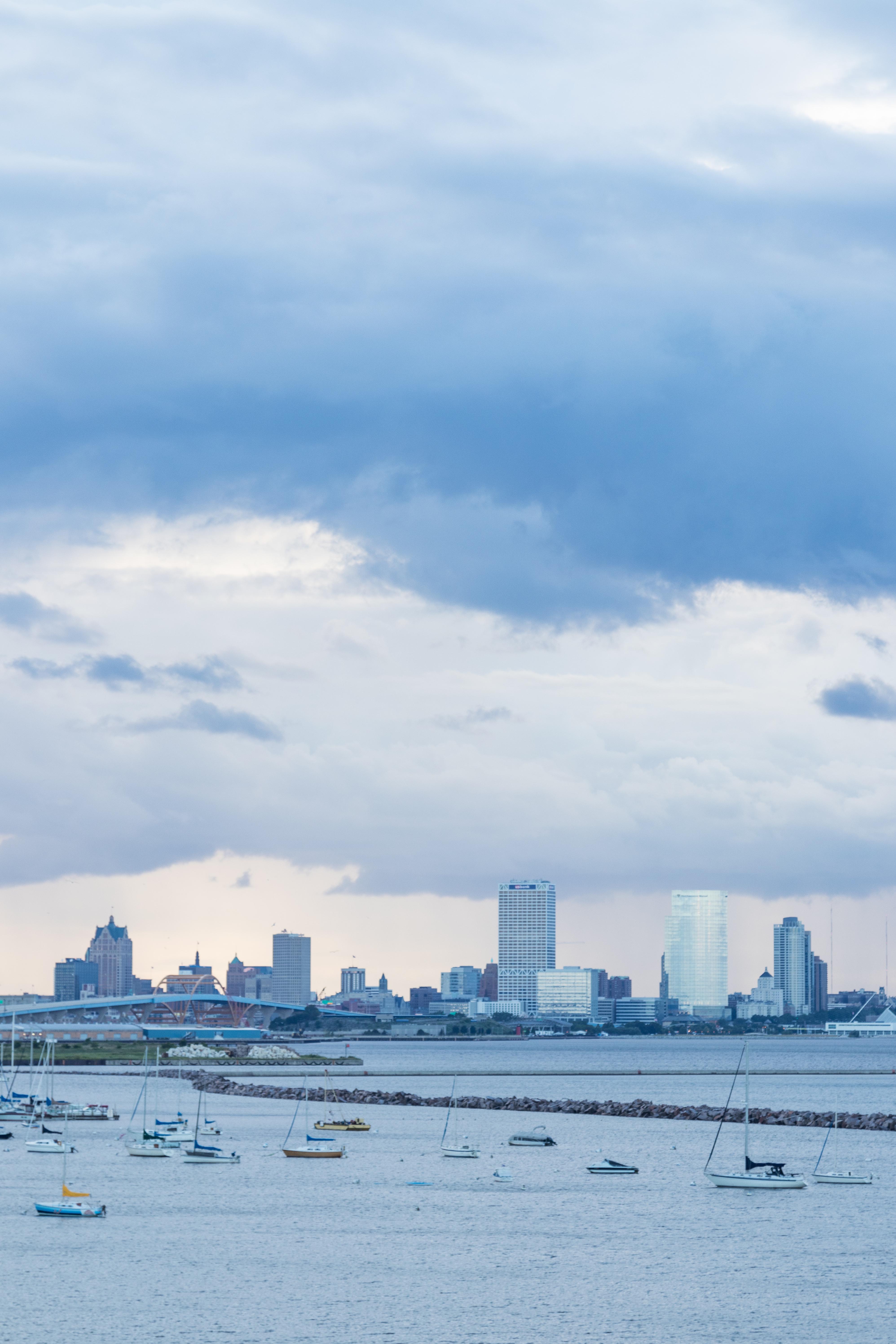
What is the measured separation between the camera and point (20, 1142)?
105750mm

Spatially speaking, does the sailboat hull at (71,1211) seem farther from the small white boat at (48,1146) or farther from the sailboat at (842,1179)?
the sailboat at (842,1179)

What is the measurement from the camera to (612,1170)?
292 ft

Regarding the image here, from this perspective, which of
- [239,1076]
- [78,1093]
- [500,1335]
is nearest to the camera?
[500,1335]

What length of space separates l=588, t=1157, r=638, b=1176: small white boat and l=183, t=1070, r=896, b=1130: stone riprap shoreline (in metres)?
25.6

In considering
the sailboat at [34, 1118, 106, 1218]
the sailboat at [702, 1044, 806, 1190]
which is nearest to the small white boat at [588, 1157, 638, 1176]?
the sailboat at [702, 1044, 806, 1190]

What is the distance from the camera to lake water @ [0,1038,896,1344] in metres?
50.6

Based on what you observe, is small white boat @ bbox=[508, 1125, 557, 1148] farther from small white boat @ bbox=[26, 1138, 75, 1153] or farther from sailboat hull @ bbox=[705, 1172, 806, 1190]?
small white boat @ bbox=[26, 1138, 75, 1153]

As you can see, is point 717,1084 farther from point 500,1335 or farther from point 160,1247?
point 500,1335

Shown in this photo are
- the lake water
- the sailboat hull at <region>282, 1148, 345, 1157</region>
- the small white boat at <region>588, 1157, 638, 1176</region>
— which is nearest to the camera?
the lake water

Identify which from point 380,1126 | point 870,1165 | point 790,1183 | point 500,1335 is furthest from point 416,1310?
point 380,1126

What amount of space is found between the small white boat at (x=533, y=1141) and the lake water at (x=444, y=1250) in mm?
1514

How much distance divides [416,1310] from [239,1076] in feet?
483

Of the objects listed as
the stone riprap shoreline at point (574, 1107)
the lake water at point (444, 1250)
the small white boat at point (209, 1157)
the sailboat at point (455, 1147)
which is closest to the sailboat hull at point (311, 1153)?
the lake water at point (444, 1250)

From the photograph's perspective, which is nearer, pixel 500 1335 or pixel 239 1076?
pixel 500 1335
